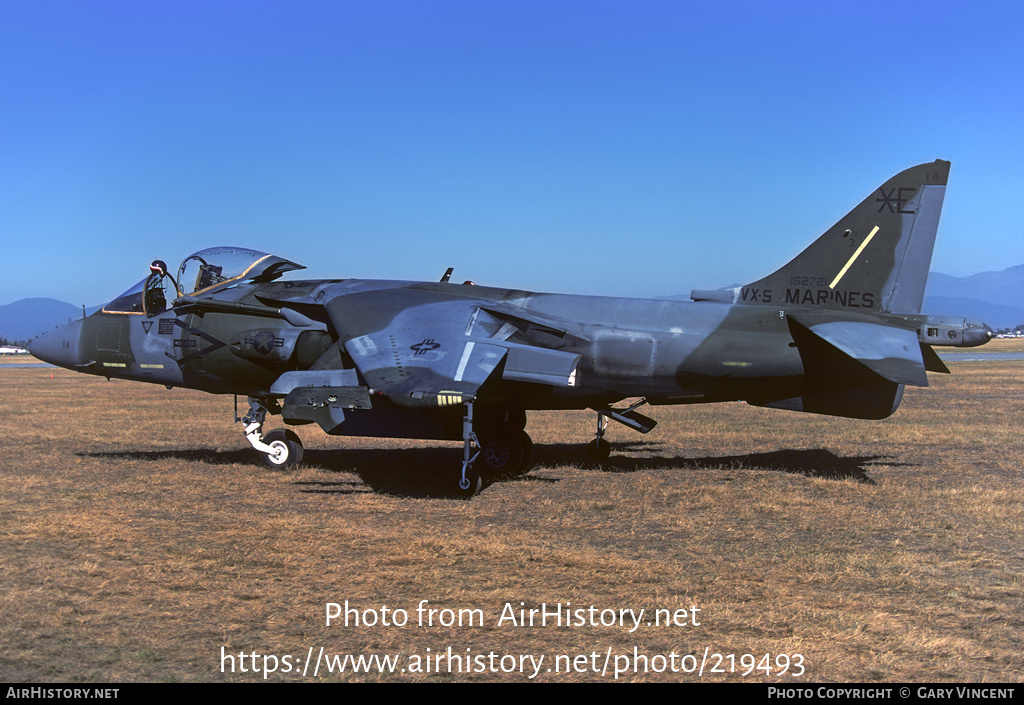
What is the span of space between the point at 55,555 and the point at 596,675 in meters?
6.58

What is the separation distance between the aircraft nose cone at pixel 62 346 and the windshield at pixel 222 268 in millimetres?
2671

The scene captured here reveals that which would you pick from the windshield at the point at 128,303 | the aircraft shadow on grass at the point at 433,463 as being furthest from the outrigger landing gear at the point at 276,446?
the windshield at the point at 128,303

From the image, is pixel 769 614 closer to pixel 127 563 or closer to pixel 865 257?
pixel 127 563

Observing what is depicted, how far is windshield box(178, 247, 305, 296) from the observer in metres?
15.7

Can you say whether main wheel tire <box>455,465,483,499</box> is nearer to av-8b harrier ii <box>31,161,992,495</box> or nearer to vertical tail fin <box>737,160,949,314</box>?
av-8b harrier ii <box>31,161,992,495</box>

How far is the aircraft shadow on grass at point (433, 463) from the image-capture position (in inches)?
544

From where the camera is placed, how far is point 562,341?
13.9 m

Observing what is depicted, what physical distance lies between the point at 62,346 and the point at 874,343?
14959 millimetres

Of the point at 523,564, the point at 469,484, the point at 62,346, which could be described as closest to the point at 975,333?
the point at 469,484

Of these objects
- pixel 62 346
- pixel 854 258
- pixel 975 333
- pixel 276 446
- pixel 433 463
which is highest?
pixel 854 258

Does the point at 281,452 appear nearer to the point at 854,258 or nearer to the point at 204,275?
the point at 204,275

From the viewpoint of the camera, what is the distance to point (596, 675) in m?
5.98
